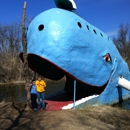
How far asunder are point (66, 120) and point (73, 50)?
345 cm

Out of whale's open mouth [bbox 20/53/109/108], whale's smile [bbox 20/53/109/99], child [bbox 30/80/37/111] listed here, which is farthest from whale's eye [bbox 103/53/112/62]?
child [bbox 30/80/37/111]

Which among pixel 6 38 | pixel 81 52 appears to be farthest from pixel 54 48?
pixel 6 38

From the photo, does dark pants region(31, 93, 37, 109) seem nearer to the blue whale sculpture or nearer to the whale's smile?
the blue whale sculpture

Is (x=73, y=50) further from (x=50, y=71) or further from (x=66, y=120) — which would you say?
(x=50, y=71)

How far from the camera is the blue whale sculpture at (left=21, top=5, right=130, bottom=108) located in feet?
31.9

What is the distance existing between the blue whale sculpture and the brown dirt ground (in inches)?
53.6

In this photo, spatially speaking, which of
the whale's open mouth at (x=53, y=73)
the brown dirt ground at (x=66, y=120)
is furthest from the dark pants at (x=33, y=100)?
the whale's open mouth at (x=53, y=73)

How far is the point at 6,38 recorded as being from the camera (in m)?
45.4

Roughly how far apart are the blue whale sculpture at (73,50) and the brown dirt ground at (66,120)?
136 centimetres

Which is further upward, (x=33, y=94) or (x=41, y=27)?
(x=41, y=27)

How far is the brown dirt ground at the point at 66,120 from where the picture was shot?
7.01m

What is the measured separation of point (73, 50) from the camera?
10008 mm

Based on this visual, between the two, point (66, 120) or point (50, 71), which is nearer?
point (66, 120)

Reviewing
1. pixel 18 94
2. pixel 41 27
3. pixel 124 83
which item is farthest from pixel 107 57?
pixel 18 94
